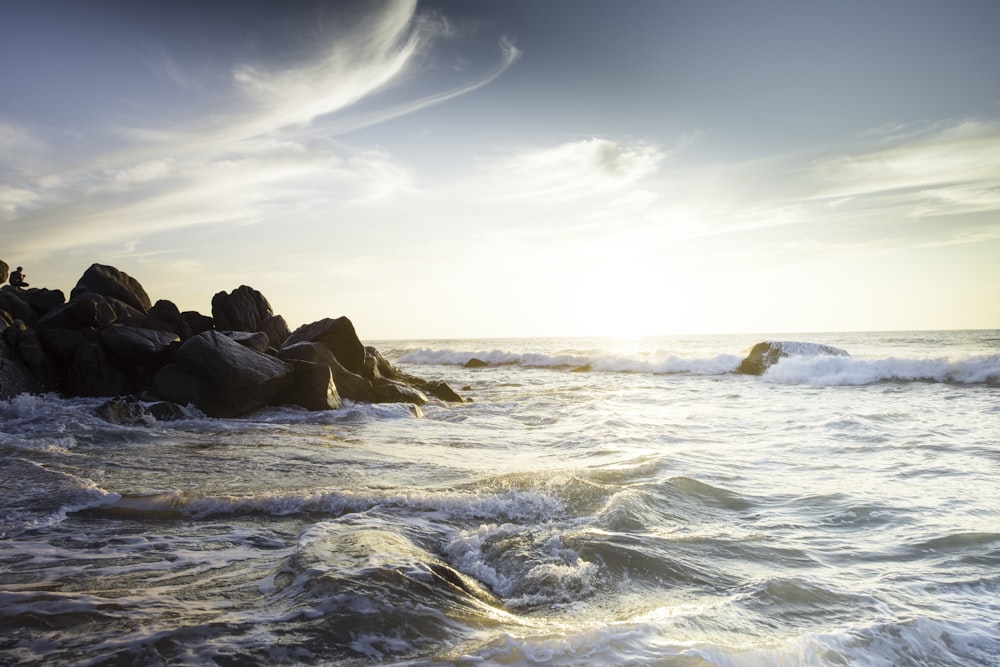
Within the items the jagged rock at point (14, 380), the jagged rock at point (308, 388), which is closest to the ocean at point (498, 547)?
the jagged rock at point (14, 380)

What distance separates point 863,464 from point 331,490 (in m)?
6.65

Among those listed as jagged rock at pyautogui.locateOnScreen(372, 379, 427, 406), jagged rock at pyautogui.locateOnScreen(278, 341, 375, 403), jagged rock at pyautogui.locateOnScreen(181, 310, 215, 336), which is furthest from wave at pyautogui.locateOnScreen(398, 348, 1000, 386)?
jagged rock at pyautogui.locateOnScreen(181, 310, 215, 336)

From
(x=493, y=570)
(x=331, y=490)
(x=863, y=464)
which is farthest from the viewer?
(x=863, y=464)

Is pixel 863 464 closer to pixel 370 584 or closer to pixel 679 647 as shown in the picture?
pixel 679 647

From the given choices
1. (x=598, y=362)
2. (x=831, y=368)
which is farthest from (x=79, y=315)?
(x=598, y=362)

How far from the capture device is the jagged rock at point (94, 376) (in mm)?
13758

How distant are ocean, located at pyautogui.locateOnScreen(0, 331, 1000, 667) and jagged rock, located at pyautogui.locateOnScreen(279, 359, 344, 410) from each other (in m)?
3.37

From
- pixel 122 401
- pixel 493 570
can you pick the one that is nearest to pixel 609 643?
pixel 493 570

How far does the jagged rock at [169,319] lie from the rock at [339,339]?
8.55 feet

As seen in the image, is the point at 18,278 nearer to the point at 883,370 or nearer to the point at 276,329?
the point at 276,329

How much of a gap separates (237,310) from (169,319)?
2699 mm

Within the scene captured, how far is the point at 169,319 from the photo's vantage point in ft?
52.1

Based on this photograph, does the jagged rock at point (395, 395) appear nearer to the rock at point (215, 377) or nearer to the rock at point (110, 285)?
the rock at point (215, 377)

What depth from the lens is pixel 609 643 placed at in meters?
Answer: 3.08
